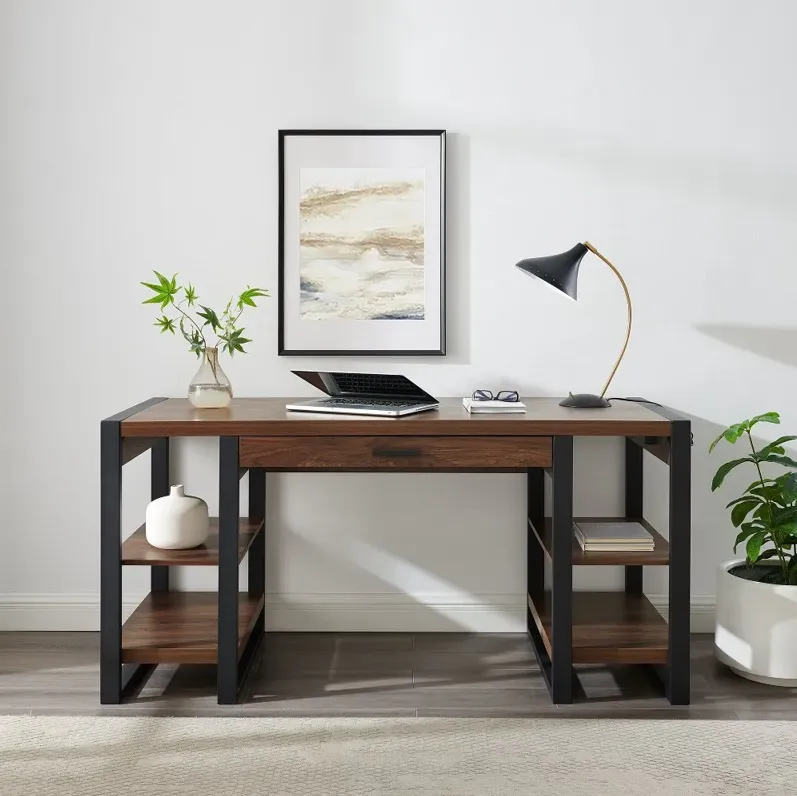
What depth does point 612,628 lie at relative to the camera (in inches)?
99.0

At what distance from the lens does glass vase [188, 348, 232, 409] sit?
2.53 m

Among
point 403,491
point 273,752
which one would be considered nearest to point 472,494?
point 403,491

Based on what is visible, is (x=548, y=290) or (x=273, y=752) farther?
(x=548, y=290)

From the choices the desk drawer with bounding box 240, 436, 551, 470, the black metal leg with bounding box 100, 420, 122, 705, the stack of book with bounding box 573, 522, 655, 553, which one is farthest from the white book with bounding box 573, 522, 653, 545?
the black metal leg with bounding box 100, 420, 122, 705

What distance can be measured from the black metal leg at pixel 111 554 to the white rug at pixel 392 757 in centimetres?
14

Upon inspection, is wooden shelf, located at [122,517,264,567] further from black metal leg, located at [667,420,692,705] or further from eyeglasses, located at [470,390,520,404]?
black metal leg, located at [667,420,692,705]

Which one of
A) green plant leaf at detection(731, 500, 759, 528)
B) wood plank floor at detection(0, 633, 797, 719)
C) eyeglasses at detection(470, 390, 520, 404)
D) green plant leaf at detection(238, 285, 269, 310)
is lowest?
wood plank floor at detection(0, 633, 797, 719)

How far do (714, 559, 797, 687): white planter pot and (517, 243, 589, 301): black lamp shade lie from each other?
99 cm

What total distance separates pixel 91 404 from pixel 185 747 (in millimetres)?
1294

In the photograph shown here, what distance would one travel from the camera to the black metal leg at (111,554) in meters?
2.28

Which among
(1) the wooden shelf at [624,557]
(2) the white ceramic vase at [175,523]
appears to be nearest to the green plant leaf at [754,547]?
(1) the wooden shelf at [624,557]

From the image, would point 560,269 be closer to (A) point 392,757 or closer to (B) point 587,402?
(B) point 587,402

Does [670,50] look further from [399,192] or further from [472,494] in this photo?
[472,494]

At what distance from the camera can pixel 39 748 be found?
208cm
